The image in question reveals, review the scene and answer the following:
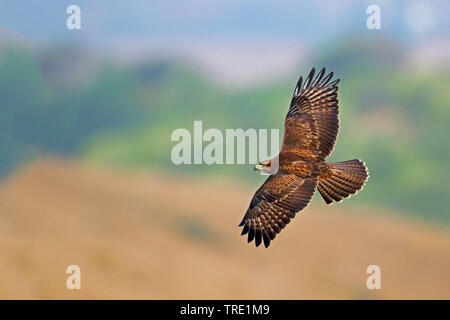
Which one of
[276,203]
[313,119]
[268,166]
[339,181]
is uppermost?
[313,119]

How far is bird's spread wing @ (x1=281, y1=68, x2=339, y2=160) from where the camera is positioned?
405 inches

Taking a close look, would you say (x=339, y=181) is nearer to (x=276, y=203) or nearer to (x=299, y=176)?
(x=299, y=176)

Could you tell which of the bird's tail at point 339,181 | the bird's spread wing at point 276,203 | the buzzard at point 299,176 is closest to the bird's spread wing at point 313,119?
the buzzard at point 299,176

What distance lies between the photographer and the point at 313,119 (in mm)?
10516

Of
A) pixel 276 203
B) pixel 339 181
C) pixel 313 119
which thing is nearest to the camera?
pixel 276 203

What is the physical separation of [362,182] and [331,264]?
67.3ft

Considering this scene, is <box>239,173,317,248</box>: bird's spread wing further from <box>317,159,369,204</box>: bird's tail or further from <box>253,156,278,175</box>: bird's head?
<box>317,159,369,204</box>: bird's tail

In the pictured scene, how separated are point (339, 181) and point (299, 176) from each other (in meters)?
0.55

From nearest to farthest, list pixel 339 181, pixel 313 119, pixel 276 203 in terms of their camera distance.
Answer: pixel 276 203, pixel 339 181, pixel 313 119

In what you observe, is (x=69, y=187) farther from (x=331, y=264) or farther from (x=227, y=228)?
(x=331, y=264)

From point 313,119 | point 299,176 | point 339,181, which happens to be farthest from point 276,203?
point 313,119

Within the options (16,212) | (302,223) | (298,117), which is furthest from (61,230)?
(298,117)

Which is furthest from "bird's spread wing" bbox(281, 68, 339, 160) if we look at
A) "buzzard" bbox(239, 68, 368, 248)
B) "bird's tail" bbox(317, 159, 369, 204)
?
"bird's tail" bbox(317, 159, 369, 204)

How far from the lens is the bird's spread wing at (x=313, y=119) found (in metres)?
10.3
